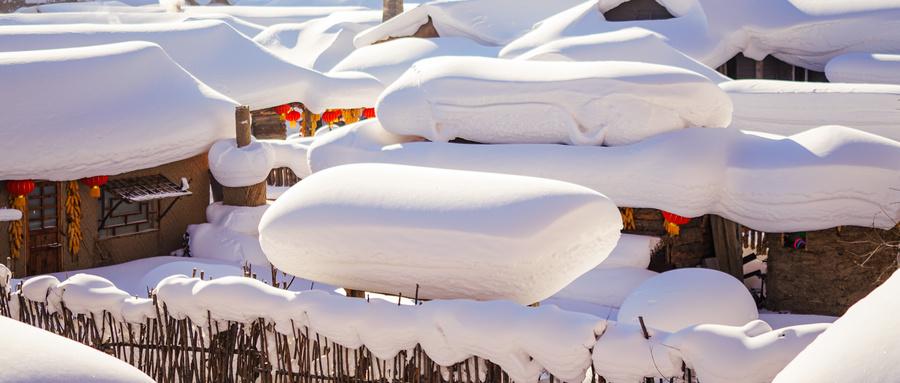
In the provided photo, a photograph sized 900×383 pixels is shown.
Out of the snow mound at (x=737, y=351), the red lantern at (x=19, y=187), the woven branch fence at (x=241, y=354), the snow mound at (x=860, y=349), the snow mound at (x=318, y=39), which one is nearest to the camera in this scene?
the snow mound at (x=860, y=349)

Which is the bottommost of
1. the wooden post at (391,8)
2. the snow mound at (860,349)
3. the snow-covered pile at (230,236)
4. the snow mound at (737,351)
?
the snow-covered pile at (230,236)

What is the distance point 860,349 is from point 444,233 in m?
3.95

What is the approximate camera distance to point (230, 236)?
48.1 feet

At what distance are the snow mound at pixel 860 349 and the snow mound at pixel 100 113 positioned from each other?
11.4 meters

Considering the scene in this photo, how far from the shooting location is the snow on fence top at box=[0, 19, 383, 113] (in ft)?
55.8

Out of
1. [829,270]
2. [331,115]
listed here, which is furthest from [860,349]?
[331,115]

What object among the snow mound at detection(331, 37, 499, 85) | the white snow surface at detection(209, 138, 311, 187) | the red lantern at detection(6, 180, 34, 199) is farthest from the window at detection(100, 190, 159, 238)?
the snow mound at detection(331, 37, 499, 85)

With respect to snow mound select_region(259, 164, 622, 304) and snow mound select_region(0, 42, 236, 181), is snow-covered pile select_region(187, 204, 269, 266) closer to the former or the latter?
snow mound select_region(0, 42, 236, 181)

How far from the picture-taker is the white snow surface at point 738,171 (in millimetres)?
12094

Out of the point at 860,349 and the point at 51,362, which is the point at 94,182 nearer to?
the point at 51,362

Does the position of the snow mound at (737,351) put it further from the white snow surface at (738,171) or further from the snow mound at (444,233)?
the white snow surface at (738,171)

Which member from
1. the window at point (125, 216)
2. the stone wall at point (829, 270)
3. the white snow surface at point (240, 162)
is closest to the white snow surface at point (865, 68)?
the stone wall at point (829, 270)

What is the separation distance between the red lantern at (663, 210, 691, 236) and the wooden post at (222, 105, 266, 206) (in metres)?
5.69

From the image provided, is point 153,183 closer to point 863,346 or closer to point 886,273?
point 886,273
